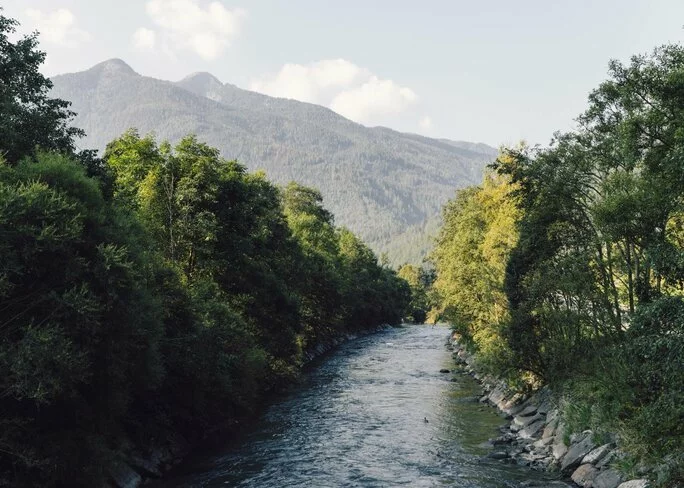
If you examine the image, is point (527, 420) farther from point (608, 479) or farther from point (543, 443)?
point (608, 479)

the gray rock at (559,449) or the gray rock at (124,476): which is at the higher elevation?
the gray rock at (124,476)

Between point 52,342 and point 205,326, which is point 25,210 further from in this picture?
point 205,326

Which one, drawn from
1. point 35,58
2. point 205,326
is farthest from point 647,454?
point 35,58

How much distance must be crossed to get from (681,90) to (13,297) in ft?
73.8

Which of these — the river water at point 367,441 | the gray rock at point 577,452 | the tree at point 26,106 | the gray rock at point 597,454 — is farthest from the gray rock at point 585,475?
the tree at point 26,106

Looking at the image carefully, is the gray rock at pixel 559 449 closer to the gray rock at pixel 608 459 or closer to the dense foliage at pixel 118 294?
the gray rock at pixel 608 459

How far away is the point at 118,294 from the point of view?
2014cm

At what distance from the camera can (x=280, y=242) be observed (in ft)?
175

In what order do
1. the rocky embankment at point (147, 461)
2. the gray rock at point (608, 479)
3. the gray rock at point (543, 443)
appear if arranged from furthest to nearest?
the gray rock at point (543, 443) → the rocky embankment at point (147, 461) → the gray rock at point (608, 479)

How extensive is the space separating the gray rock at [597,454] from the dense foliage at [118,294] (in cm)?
1752

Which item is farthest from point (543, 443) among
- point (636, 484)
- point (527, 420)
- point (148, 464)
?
point (148, 464)

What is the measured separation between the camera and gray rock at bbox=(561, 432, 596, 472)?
2422 centimetres

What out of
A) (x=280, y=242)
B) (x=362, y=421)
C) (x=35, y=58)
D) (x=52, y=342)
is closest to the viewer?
(x=52, y=342)

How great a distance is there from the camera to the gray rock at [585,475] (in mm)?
22359
